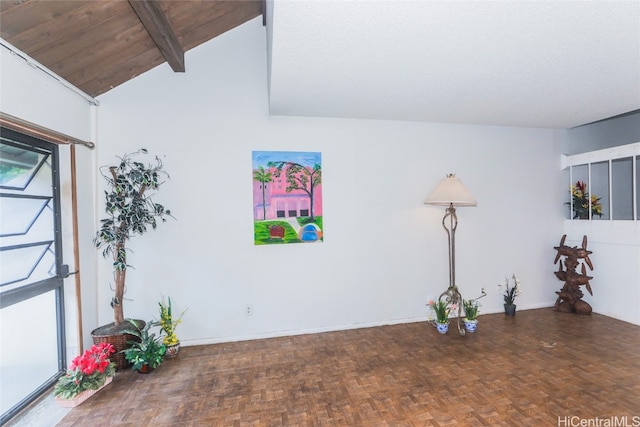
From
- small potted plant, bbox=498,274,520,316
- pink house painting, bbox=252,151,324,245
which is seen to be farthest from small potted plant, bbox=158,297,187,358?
small potted plant, bbox=498,274,520,316

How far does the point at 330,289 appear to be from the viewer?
374cm

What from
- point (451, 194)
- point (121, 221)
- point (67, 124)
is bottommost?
point (121, 221)

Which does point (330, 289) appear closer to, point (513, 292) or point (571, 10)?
point (513, 292)

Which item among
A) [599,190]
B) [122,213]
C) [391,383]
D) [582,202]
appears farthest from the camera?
[582,202]

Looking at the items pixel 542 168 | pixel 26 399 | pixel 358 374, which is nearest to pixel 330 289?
pixel 358 374

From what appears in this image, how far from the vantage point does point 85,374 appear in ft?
7.85

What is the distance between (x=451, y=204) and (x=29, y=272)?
4126 mm

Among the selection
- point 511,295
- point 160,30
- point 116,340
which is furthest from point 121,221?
point 511,295

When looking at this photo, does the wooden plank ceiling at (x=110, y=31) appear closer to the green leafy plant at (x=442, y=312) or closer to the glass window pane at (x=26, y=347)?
the glass window pane at (x=26, y=347)

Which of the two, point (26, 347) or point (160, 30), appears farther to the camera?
point (160, 30)

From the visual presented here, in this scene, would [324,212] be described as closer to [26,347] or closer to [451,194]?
[451,194]

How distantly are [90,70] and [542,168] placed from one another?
5.62 meters

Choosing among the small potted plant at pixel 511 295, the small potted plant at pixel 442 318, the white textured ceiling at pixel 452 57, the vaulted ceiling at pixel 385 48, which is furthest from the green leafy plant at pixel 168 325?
the small potted plant at pixel 511 295

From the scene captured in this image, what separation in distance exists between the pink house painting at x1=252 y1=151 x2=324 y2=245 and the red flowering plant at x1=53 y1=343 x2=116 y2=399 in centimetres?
172
